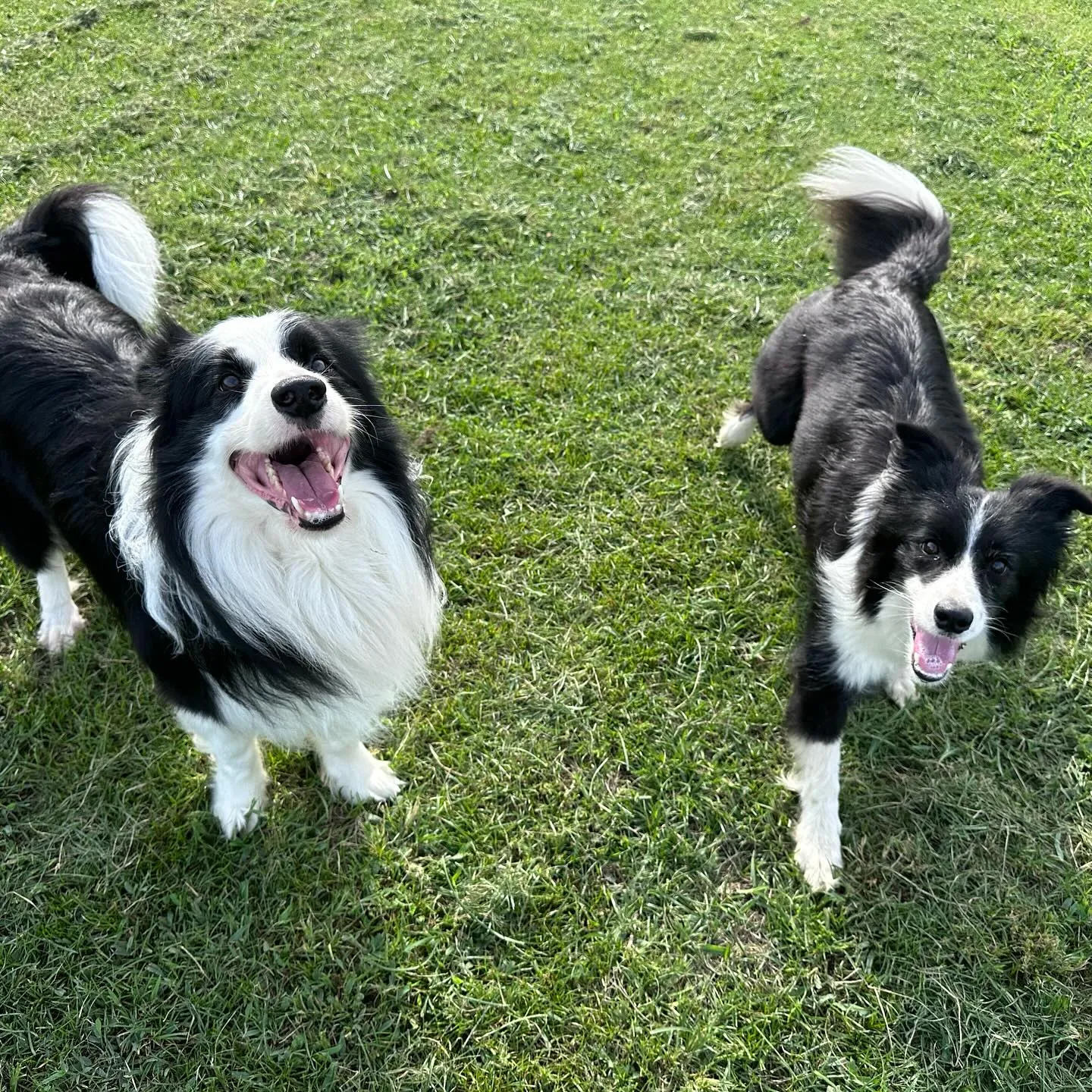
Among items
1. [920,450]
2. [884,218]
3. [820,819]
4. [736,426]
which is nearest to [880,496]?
Result: [920,450]

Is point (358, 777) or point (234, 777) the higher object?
point (234, 777)

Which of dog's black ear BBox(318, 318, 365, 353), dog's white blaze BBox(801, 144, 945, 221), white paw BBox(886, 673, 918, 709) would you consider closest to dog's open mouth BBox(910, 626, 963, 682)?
white paw BBox(886, 673, 918, 709)

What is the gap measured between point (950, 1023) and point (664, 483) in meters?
2.12

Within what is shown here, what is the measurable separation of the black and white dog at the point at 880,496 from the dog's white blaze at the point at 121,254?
2317 millimetres

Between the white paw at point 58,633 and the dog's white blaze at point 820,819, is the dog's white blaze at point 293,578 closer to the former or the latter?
the white paw at point 58,633

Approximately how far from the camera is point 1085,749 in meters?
2.74

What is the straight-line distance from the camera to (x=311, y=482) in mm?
1872

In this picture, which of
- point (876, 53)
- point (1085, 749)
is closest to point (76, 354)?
point (1085, 749)

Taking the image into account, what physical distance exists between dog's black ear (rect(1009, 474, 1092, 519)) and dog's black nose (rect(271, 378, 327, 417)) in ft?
5.72

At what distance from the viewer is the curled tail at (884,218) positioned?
9.90 ft

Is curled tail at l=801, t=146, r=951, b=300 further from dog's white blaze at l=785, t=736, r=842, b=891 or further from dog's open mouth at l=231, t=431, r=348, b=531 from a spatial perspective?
dog's open mouth at l=231, t=431, r=348, b=531

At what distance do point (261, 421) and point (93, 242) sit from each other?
5.00 feet

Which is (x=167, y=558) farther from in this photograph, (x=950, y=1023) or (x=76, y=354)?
(x=950, y=1023)

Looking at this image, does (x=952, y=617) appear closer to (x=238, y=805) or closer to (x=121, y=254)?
(x=238, y=805)
